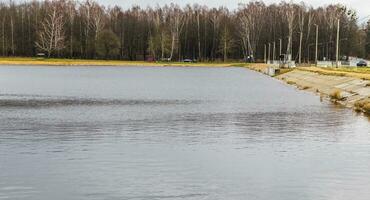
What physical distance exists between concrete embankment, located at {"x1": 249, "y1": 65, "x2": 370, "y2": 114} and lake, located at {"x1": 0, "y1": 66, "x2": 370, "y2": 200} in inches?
230

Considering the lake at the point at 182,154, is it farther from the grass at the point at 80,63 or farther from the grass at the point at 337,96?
the grass at the point at 80,63

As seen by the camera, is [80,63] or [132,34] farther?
[132,34]

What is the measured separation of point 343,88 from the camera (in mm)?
62312

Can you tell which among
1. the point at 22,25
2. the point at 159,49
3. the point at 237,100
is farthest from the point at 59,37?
the point at 237,100

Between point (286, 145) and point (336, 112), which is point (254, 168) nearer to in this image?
point (286, 145)

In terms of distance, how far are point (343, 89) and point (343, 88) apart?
719 mm

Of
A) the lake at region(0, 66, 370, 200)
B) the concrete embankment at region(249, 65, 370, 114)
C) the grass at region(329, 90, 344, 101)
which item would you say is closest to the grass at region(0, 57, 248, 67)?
the concrete embankment at region(249, 65, 370, 114)

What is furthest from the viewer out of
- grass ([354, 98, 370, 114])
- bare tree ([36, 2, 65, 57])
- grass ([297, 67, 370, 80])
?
bare tree ([36, 2, 65, 57])

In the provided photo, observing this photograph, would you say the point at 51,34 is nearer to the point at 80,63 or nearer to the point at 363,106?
the point at 80,63

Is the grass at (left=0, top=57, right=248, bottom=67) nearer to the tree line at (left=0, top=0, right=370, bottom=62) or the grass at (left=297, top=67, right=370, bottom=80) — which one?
the tree line at (left=0, top=0, right=370, bottom=62)

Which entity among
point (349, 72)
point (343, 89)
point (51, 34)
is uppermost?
point (51, 34)

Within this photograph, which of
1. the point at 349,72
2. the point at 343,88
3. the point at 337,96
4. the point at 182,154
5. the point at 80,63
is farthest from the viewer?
the point at 80,63

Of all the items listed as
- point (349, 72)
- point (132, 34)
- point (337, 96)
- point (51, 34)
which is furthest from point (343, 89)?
point (132, 34)

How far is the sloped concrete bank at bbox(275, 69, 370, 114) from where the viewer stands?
48.9 metres
